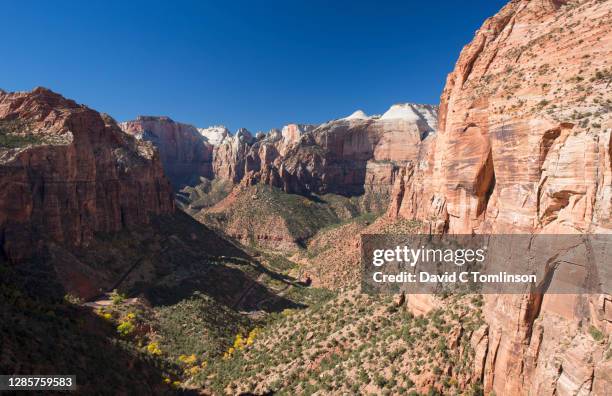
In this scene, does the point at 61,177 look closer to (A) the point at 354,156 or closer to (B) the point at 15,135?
(B) the point at 15,135

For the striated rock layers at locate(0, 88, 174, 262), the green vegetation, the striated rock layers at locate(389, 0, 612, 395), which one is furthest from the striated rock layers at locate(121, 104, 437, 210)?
the striated rock layers at locate(389, 0, 612, 395)

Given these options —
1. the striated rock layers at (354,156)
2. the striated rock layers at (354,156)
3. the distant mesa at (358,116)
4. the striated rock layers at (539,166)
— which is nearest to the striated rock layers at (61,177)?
the striated rock layers at (539,166)

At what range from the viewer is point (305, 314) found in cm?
4519

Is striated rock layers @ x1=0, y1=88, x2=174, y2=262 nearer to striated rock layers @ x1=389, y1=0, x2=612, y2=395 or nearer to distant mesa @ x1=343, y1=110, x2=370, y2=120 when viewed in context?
striated rock layers @ x1=389, y1=0, x2=612, y2=395

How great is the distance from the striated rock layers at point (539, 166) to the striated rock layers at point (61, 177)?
54.4 m

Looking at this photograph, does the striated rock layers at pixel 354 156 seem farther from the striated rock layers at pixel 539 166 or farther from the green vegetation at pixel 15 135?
the striated rock layers at pixel 539 166

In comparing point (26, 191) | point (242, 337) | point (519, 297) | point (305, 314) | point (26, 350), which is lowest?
point (242, 337)

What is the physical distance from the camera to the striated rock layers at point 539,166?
50.3 feet

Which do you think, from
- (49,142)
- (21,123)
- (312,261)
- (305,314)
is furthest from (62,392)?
(312,261)

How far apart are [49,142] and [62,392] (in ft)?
151

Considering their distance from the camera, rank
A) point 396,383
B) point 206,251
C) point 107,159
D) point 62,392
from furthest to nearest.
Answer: point 206,251
point 107,159
point 396,383
point 62,392

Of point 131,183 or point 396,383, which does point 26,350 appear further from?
point 131,183

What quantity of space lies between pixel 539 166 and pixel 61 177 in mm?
63928

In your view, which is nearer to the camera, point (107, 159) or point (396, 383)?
point (396, 383)
